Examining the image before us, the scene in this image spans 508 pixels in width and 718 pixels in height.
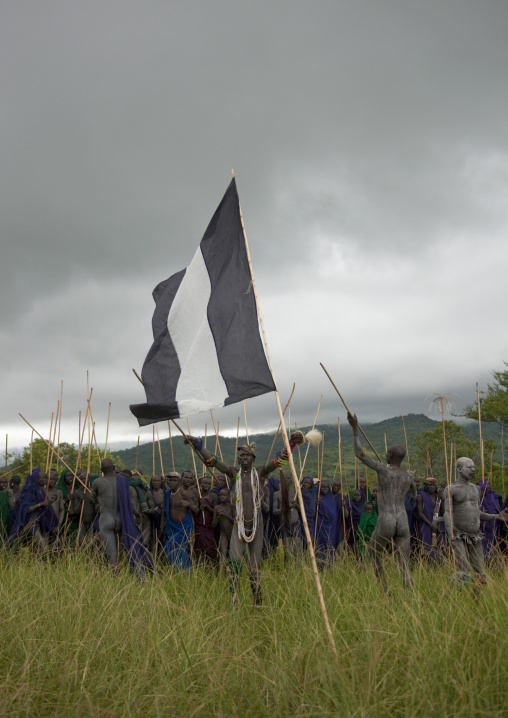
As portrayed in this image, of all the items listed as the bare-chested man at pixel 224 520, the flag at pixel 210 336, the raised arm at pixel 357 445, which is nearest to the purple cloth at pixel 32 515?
the bare-chested man at pixel 224 520

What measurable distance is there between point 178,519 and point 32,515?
2.88 m

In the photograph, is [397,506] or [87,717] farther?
[397,506]

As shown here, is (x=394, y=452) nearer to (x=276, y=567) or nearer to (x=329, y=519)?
(x=276, y=567)

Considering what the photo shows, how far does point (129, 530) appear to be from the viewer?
9.34m

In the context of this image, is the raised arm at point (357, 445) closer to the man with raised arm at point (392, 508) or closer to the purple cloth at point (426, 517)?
the man with raised arm at point (392, 508)

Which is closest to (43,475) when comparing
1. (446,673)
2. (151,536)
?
(151,536)

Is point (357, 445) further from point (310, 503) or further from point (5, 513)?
point (5, 513)

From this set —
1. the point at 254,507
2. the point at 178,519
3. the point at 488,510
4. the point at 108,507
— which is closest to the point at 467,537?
the point at 254,507

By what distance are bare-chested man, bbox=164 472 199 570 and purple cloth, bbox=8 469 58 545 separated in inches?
90.9

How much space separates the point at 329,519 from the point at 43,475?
596 centimetres

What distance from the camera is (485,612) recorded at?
18.0 feet

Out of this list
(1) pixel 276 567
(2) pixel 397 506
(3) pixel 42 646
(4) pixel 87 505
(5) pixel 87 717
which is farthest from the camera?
(4) pixel 87 505

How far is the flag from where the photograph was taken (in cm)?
584

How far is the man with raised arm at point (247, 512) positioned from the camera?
6977mm
